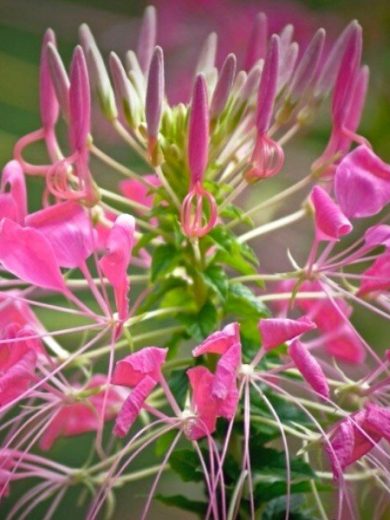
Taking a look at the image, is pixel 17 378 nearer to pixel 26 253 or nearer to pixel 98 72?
pixel 26 253

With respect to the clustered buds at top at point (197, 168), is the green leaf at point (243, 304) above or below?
below

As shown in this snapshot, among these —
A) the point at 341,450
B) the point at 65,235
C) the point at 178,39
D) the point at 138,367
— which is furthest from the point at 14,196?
the point at 178,39

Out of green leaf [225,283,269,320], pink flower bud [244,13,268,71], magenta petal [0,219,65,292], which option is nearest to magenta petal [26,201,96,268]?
magenta petal [0,219,65,292]

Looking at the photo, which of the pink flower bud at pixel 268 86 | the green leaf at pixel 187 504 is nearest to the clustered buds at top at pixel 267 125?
the pink flower bud at pixel 268 86

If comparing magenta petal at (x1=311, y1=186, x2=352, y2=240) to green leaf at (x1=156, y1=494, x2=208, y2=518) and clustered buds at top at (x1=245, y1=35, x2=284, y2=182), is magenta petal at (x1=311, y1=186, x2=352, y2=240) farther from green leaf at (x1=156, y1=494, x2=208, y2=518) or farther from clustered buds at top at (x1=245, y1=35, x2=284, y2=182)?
green leaf at (x1=156, y1=494, x2=208, y2=518)

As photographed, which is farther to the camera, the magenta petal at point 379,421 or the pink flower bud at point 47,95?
the pink flower bud at point 47,95

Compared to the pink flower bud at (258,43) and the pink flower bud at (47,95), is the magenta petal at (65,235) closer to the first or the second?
the pink flower bud at (47,95)

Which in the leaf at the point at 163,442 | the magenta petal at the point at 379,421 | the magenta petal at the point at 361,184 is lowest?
the leaf at the point at 163,442
